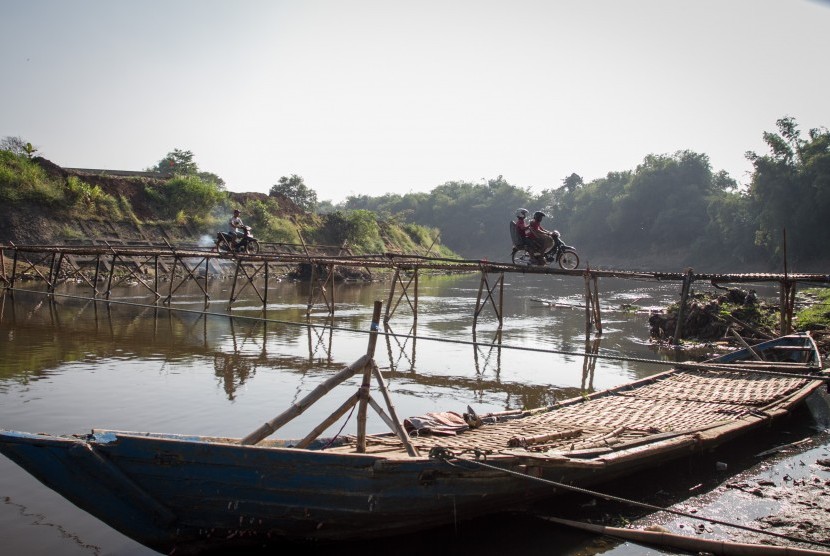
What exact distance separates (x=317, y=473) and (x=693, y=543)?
11.5 feet

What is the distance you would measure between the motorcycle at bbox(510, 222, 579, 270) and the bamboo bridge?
28 centimetres

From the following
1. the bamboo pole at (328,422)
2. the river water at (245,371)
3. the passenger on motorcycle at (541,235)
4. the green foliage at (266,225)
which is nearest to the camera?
the bamboo pole at (328,422)

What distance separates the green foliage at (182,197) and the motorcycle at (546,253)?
29.9m

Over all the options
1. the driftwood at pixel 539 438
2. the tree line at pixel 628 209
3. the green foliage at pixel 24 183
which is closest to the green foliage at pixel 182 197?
the tree line at pixel 628 209

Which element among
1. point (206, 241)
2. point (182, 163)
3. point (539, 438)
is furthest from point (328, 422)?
point (182, 163)

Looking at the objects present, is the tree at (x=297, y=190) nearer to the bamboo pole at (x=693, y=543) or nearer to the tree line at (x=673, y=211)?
the tree line at (x=673, y=211)

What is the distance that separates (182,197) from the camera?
41844 millimetres

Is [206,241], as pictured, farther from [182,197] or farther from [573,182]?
[573,182]

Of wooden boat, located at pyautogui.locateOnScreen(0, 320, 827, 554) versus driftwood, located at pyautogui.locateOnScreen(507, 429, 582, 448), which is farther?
driftwood, located at pyautogui.locateOnScreen(507, 429, 582, 448)

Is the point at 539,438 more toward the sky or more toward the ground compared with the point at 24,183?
more toward the ground

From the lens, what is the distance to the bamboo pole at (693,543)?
5301 millimetres

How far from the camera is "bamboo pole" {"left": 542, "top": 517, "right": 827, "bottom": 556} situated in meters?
5.30

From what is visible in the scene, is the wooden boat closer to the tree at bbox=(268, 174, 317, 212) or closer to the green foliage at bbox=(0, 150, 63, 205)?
the green foliage at bbox=(0, 150, 63, 205)

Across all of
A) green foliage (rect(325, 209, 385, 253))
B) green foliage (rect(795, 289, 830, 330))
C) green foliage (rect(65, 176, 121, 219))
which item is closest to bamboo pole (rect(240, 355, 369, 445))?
green foliage (rect(795, 289, 830, 330))
